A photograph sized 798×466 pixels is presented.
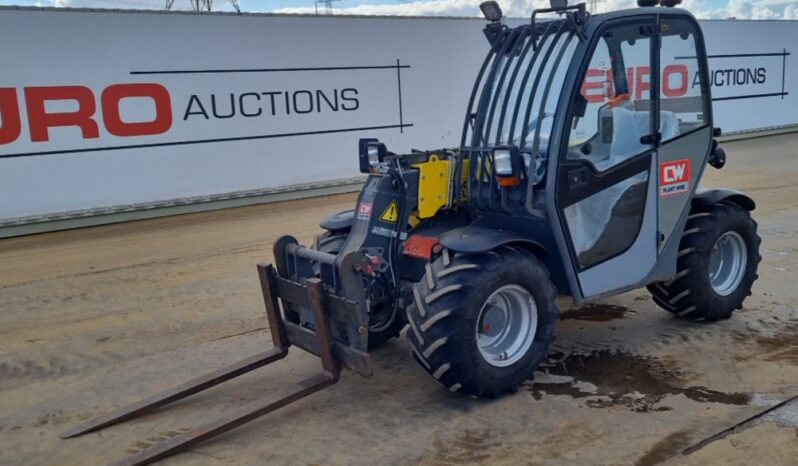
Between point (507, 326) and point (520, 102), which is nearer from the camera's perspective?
point (507, 326)

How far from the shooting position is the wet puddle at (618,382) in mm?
4180

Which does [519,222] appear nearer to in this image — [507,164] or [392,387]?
[507,164]

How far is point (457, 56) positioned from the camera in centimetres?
1336

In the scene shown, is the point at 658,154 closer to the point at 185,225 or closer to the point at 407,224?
the point at 407,224

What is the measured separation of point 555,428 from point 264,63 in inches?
347

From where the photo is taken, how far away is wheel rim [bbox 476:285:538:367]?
14.0 feet

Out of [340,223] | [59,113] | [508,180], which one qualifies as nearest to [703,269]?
[508,180]

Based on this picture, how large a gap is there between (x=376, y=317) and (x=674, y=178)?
2.19 metres

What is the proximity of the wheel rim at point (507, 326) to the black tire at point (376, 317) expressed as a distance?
0.60 m

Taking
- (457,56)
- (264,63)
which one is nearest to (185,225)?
(264,63)

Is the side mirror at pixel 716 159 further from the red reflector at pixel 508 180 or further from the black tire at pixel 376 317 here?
the black tire at pixel 376 317

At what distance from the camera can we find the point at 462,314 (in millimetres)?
3930

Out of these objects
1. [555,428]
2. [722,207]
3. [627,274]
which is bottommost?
[555,428]

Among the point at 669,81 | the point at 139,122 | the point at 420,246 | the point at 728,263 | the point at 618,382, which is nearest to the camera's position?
the point at 618,382
